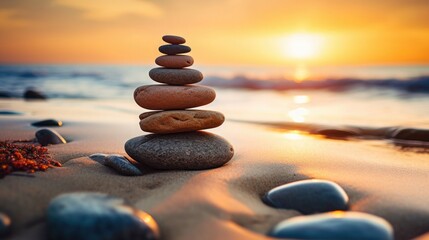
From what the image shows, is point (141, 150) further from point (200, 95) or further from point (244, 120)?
point (244, 120)

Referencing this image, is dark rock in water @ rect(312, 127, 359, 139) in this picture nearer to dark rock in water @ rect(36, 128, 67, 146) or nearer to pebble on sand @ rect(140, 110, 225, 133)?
pebble on sand @ rect(140, 110, 225, 133)

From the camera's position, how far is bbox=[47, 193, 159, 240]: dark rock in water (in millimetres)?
2338

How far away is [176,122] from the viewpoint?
4.27 meters

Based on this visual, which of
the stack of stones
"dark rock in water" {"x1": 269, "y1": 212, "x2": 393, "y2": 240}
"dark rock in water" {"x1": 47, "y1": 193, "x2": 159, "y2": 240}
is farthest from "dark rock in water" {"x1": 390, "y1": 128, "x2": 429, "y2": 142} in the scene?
"dark rock in water" {"x1": 47, "y1": 193, "x2": 159, "y2": 240}

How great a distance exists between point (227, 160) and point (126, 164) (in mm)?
1152

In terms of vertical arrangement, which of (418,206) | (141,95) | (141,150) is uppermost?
(141,95)

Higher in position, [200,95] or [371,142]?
[200,95]

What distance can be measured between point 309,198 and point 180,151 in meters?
1.54

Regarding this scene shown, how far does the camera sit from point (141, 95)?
4363 millimetres

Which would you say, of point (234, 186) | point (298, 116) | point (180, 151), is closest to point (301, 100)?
point (298, 116)

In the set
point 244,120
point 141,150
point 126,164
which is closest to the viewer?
point 126,164

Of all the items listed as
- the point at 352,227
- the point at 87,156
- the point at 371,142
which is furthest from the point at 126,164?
the point at 371,142

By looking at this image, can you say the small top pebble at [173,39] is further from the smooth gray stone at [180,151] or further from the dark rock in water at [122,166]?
the dark rock in water at [122,166]

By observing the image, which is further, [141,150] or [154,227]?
[141,150]
